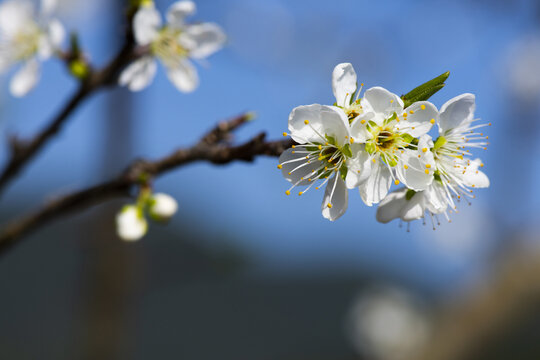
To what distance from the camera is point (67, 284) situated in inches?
477

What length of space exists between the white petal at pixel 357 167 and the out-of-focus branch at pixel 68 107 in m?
0.56

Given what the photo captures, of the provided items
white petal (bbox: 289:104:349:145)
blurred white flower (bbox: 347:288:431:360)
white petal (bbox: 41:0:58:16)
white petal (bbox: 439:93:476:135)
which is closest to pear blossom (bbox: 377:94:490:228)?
white petal (bbox: 439:93:476:135)

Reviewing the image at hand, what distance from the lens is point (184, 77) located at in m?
1.09

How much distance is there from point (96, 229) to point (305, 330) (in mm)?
9671

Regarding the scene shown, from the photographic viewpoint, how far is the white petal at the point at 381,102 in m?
0.60

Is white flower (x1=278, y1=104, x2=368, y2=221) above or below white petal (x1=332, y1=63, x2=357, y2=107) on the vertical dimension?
below

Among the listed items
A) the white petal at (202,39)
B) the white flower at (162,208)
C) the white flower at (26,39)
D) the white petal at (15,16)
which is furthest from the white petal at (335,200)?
the white petal at (15,16)

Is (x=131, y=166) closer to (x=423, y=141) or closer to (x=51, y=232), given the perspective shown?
(x=423, y=141)

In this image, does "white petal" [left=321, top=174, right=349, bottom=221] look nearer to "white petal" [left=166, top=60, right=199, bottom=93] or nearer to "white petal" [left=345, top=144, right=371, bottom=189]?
"white petal" [left=345, top=144, right=371, bottom=189]

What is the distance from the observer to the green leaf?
0.59 meters

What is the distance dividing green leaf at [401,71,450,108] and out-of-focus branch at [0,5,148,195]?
22.5 inches

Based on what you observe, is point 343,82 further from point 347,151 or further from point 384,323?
point 384,323

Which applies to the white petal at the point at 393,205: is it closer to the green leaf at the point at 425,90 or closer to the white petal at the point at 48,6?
the green leaf at the point at 425,90

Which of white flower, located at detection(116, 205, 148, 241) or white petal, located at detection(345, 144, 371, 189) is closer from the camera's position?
white petal, located at detection(345, 144, 371, 189)
